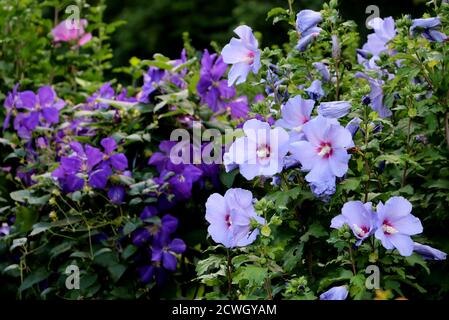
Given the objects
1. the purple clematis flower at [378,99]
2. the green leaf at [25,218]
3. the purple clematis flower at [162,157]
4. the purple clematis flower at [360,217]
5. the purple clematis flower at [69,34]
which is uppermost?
the purple clematis flower at [69,34]

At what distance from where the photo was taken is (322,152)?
1987mm

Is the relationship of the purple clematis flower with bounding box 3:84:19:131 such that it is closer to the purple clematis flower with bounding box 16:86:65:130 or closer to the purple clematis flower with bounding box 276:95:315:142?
the purple clematis flower with bounding box 16:86:65:130

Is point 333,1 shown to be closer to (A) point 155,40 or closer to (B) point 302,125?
(B) point 302,125

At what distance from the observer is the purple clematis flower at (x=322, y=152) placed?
1984 mm

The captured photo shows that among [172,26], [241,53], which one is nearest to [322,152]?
[241,53]

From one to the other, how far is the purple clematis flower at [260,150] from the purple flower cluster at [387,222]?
210mm

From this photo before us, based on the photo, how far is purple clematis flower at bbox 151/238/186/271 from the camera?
282 centimetres

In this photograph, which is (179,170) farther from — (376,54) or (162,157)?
(376,54)

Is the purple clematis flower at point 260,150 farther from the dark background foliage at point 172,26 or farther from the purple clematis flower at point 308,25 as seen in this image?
the dark background foliage at point 172,26

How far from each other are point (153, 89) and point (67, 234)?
0.63 metres

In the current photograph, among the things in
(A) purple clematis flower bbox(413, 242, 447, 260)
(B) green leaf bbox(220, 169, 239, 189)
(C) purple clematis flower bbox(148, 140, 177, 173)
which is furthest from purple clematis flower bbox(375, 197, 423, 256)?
(C) purple clematis flower bbox(148, 140, 177, 173)

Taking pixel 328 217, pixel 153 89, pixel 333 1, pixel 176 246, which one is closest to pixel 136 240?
pixel 176 246

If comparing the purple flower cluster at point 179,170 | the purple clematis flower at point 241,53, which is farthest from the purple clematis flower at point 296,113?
the purple flower cluster at point 179,170
